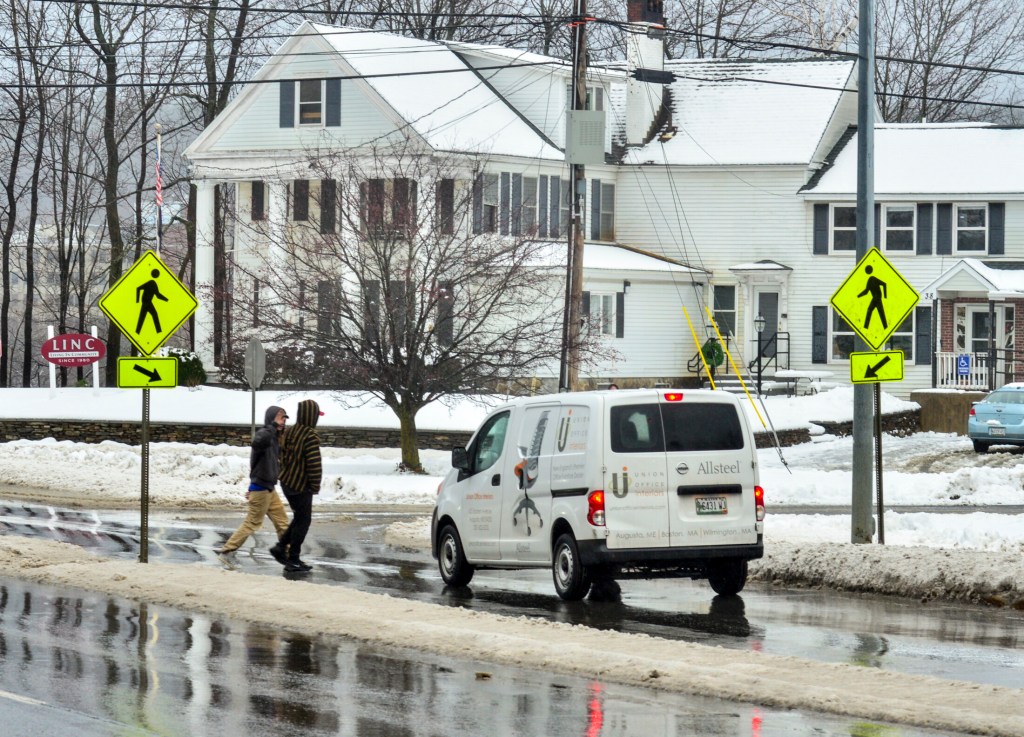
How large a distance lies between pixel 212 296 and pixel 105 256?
61.3 metres

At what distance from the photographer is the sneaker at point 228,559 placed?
1788 cm

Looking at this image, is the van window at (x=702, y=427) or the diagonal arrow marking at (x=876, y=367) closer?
the van window at (x=702, y=427)

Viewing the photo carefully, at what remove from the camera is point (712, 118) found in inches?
2064

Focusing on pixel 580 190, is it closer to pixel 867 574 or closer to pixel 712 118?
pixel 867 574

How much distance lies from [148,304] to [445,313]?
15732 millimetres

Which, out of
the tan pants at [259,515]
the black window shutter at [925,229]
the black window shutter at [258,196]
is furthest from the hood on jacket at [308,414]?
the black window shutter at [925,229]

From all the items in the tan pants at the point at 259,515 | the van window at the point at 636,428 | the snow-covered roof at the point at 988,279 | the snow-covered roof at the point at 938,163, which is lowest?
the tan pants at the point at 259,515

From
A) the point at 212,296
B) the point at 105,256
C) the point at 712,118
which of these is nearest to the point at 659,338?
the point at 712,118

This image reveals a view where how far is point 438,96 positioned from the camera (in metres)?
48.2

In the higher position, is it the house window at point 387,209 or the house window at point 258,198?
the house window at point 258,198

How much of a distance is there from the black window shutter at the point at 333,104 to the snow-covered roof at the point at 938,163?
1458 cm

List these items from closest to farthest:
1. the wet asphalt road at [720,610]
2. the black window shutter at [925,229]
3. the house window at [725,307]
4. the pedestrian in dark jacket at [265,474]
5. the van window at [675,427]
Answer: the wet asphalt road at [720,610] → the van window at [675,427] → the pedestrian in dark jacket at [265,474] → the black window shutter at [925,229] → the house window at [725,307]

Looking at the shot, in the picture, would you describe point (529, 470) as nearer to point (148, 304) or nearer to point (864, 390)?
point (148, 304)

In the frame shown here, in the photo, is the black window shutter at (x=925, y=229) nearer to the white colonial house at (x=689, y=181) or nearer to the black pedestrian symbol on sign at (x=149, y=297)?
the white colonial house at (x=689, y=181)
